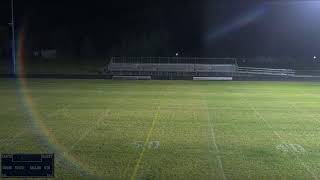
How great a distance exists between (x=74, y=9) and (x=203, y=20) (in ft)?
62.8

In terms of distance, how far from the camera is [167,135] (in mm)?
17734

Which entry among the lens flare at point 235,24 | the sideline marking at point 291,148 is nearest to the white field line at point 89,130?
the sideline marking at point 291,148

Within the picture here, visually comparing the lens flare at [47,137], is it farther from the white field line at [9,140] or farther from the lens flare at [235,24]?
the lens flare at [235,24]

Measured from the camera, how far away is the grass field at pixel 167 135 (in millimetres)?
12562

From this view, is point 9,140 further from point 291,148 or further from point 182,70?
point 182,70

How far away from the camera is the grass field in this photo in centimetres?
1256

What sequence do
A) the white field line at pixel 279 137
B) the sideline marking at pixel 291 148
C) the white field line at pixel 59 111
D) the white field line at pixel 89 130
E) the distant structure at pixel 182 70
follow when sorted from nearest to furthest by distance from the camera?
the white field line at pixel 279 137 → the sideline marking at pixel 291 148 → the white field line at pixel 89 130 → the white field line at pixel 59 111 → the distant structure at pixel 182 70

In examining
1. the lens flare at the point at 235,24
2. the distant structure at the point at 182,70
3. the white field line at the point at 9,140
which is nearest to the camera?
the white field line at the point at 9,140

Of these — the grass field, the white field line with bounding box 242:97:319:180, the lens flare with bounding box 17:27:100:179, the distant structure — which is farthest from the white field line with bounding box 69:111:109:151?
the distant structure

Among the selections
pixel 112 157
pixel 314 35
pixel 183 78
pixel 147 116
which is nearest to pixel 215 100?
pixel 147 116

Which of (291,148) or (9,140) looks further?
(9,140)

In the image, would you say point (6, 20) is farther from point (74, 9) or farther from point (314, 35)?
point (314, 35)

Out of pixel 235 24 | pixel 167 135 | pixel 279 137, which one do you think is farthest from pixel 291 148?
pixel 235 24

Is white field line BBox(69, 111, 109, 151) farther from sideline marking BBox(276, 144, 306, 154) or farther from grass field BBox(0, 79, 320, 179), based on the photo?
sideline marking BBox(276, 144, 306, 154)
